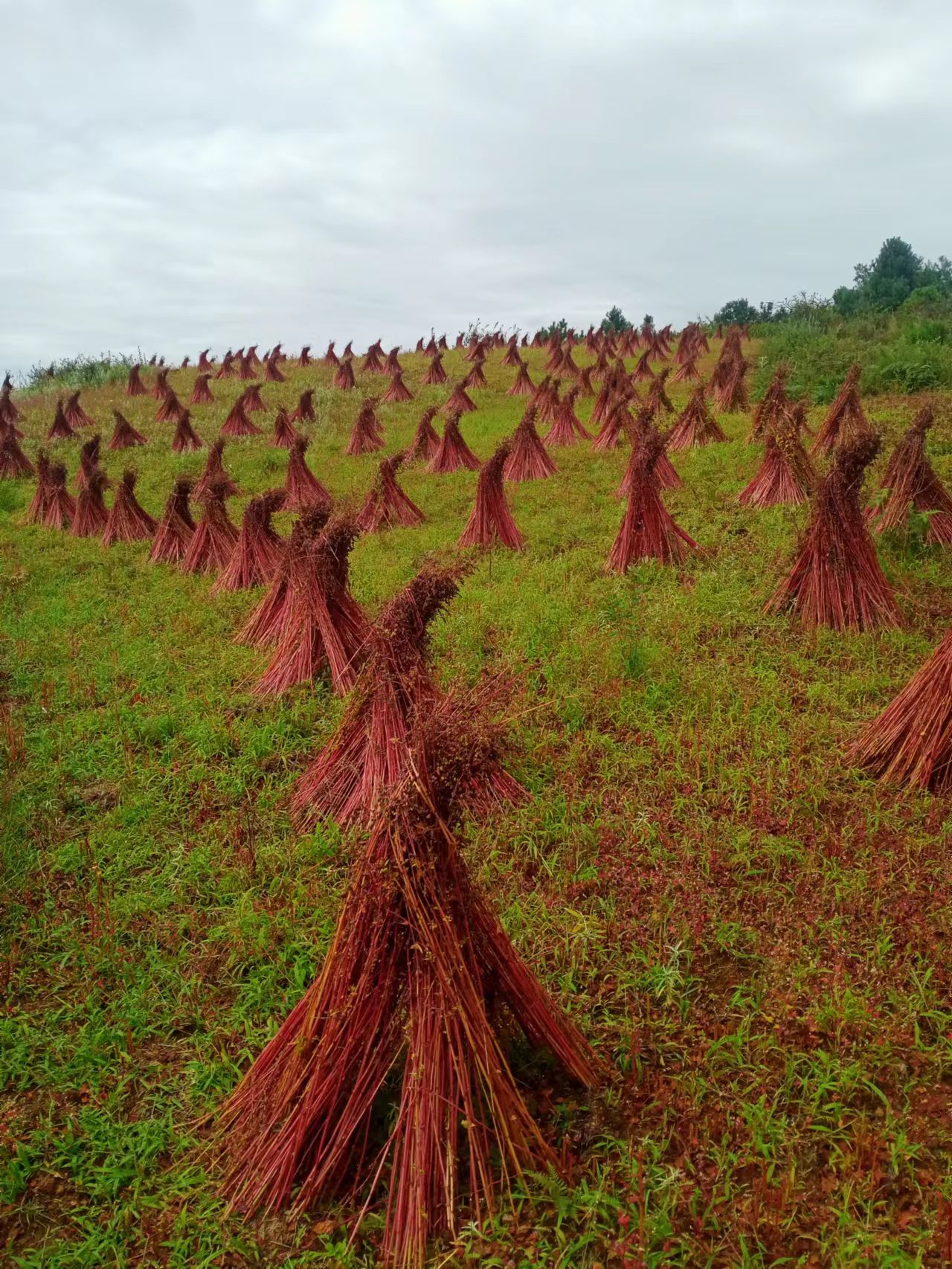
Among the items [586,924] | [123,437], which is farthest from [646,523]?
[123,437]

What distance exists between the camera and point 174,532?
391 inches

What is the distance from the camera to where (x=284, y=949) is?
3.59m

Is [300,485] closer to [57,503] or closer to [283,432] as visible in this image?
[57,503]

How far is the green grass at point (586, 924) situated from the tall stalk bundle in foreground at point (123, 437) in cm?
1083

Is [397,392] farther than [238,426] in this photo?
Yes

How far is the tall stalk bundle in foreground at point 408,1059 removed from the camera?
2.34 metres

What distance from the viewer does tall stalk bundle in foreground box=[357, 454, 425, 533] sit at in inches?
412

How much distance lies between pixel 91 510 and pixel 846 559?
10184 millimetres

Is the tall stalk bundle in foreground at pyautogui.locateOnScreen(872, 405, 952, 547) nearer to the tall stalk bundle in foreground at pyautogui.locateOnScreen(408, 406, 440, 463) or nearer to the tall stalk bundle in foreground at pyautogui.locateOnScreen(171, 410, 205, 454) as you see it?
the tall stalk bundle in foreground at pyautogui.locateOnScreen(408, 406, 440, 463)

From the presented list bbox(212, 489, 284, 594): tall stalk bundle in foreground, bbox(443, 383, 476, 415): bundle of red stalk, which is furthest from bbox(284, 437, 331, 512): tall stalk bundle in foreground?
bbox(443, 383, 476, 415): bundle of red stalk

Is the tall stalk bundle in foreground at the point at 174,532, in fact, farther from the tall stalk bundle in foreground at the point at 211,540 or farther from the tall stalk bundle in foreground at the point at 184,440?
the tall stalk bundle in foreground at the point at 184,440

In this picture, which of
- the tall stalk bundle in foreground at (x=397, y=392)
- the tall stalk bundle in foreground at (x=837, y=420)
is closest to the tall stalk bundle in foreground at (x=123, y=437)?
the tall stalk bundle in foreground at (x=397, y=392)

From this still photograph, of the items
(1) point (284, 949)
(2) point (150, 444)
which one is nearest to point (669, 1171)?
(1) point (284, 949)

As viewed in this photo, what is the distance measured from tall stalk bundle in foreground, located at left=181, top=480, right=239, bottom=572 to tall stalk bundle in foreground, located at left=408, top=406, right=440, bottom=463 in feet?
18.1
